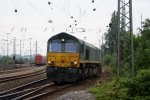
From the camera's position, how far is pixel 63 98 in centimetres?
1759

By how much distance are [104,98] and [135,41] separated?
17539 mm

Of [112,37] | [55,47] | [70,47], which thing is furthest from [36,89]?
[112,37]

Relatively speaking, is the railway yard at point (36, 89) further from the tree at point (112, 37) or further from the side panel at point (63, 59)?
the tree at point (112, 37)

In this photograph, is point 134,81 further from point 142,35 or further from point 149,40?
point 142,35

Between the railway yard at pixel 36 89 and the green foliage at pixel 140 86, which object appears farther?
the railway yard at pixel 36 89

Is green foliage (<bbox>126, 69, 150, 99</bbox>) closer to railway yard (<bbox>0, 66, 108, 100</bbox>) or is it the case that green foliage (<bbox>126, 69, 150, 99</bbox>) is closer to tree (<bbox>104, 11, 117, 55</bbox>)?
railway yard (<bbox>0, 66, 108, 100</bbox>)

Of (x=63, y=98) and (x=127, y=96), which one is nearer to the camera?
(x=127, y=96)

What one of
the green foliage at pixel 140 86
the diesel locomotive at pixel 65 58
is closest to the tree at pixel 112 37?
the diesel locomotive at pixel 65 58

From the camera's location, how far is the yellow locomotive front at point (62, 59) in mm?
27688

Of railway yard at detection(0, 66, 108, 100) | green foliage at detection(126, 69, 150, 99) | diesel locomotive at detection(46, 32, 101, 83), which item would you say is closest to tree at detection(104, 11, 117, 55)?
diesel locomotive at detection(46, 32, 101, 83)

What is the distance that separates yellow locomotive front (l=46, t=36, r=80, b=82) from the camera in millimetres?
27688

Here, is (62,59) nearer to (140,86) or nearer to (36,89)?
(36,89)

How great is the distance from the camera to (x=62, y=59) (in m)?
27.9

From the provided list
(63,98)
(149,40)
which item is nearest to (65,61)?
(149,40)
